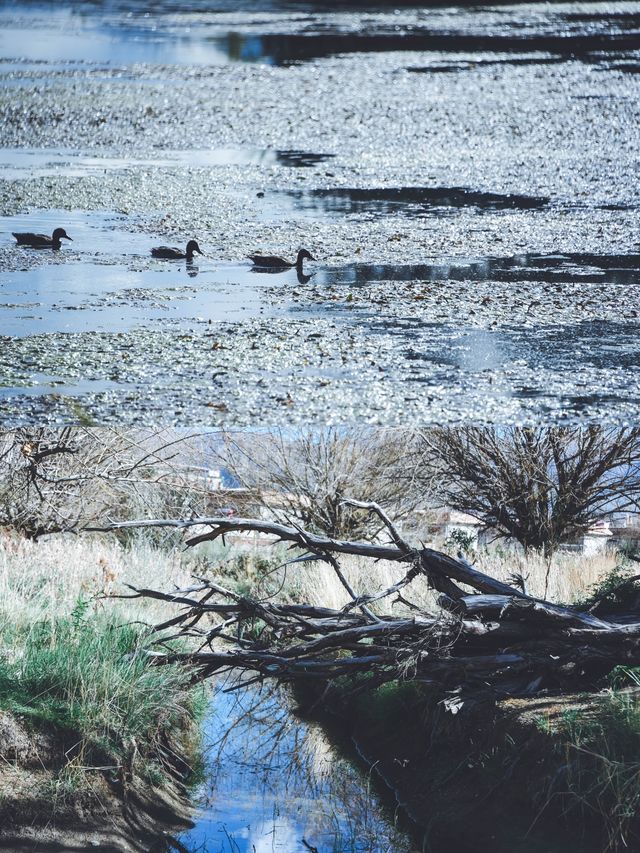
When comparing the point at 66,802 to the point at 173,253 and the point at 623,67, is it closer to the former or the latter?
the point at 173,253

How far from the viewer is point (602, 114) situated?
12.3 m

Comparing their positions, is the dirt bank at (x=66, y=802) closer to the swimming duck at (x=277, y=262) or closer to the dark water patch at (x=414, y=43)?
the swimming duck at (x=277, y=262)

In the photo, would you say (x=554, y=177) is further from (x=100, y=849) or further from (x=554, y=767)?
(x=100, y=849)

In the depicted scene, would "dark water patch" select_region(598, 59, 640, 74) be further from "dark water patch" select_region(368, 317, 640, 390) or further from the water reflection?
the water reflection

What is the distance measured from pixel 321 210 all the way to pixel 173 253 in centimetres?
175

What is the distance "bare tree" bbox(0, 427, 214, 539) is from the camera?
11547mm

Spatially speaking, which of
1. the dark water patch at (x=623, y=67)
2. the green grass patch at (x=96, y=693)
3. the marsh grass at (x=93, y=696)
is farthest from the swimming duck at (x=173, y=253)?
the dark water patch at (x=623, y=67)

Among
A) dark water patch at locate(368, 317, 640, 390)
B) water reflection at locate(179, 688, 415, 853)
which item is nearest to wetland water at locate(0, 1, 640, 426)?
dark water patch at locate(368, 317, 640, 390)

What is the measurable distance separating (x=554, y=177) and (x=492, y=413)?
16.7 ft

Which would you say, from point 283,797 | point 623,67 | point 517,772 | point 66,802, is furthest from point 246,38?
point 66,802

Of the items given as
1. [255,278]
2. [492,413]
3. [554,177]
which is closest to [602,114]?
[554,177]

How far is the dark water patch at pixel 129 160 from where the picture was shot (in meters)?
11.0

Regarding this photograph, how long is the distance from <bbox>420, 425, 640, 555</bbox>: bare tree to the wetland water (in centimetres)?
331

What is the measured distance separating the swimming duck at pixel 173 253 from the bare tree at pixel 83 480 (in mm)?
2113
